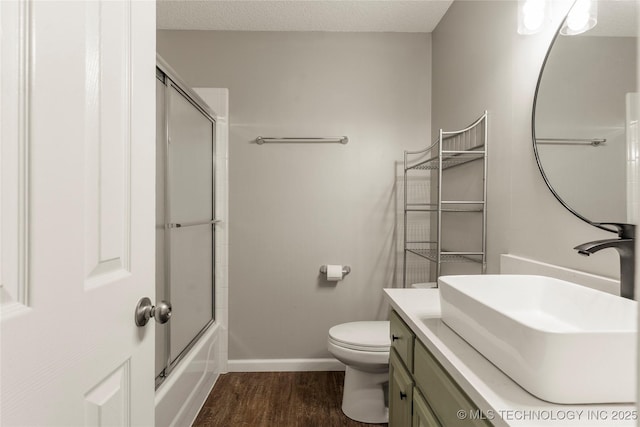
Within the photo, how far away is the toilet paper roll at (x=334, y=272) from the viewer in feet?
7.34

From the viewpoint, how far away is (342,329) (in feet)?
6.22

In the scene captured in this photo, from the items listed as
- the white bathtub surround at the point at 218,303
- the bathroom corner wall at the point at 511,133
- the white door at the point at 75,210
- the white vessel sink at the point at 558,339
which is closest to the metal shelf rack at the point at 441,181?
the bathroom corner wall at the point at 511,133

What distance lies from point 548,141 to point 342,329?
1356 mm

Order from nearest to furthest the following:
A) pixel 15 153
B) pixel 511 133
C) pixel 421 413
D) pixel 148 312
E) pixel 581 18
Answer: pixel 15 153, pixel 148 312, pixel 421 413, pixel 581 18, pixel 511 133

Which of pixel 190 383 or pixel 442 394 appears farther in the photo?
pixel 190 383

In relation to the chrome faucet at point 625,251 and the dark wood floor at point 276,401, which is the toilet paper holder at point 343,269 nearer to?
the dark wood floor at point 276,401

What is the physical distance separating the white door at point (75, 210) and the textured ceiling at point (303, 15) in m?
1.57

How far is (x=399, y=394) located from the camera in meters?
1.16

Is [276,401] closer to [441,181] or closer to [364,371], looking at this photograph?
[364,371]

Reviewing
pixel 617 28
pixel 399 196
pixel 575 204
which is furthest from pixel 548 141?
pixel 399 196

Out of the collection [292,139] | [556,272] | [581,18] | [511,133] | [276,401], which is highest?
[581,18]

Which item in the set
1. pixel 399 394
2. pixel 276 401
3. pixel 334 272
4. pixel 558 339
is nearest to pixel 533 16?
pixel 558 339

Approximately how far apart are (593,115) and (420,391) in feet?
3.09

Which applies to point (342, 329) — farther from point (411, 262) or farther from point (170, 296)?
point (170, 296)
